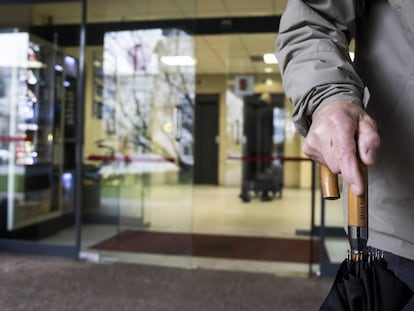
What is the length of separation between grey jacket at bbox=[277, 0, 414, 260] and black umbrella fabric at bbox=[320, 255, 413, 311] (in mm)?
124

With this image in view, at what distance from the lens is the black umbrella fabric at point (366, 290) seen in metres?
0.64

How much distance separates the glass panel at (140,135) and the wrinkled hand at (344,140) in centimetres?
486

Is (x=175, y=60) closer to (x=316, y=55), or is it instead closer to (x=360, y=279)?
(x=316, y=55)

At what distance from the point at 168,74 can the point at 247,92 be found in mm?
3026

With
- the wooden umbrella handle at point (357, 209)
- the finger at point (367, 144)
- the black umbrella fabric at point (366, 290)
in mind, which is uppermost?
the finger at point (367, 144)

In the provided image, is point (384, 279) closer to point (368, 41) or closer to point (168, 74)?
point (368, 41)

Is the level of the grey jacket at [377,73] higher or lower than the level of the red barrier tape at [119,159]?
higher

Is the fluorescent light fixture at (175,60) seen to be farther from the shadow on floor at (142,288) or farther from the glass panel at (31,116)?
Result: the shadow on floor at (142,288)

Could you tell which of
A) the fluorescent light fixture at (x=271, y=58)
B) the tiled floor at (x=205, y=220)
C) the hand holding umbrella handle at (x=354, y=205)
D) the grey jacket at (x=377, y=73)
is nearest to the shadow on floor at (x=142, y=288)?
the tiled floor at (x=205, y=220)

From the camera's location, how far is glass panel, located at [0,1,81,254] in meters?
5.05

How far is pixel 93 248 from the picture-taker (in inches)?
191

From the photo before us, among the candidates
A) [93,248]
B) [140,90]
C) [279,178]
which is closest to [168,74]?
[140,90]

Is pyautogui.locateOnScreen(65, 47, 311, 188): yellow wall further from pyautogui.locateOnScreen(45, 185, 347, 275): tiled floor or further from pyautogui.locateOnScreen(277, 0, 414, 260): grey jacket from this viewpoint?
pyautogui.locateOnScreen(45, 185, 347, 275): tiled floor

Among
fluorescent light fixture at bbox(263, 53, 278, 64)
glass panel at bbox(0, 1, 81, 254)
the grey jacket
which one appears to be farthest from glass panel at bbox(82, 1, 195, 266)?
the grey jacket
